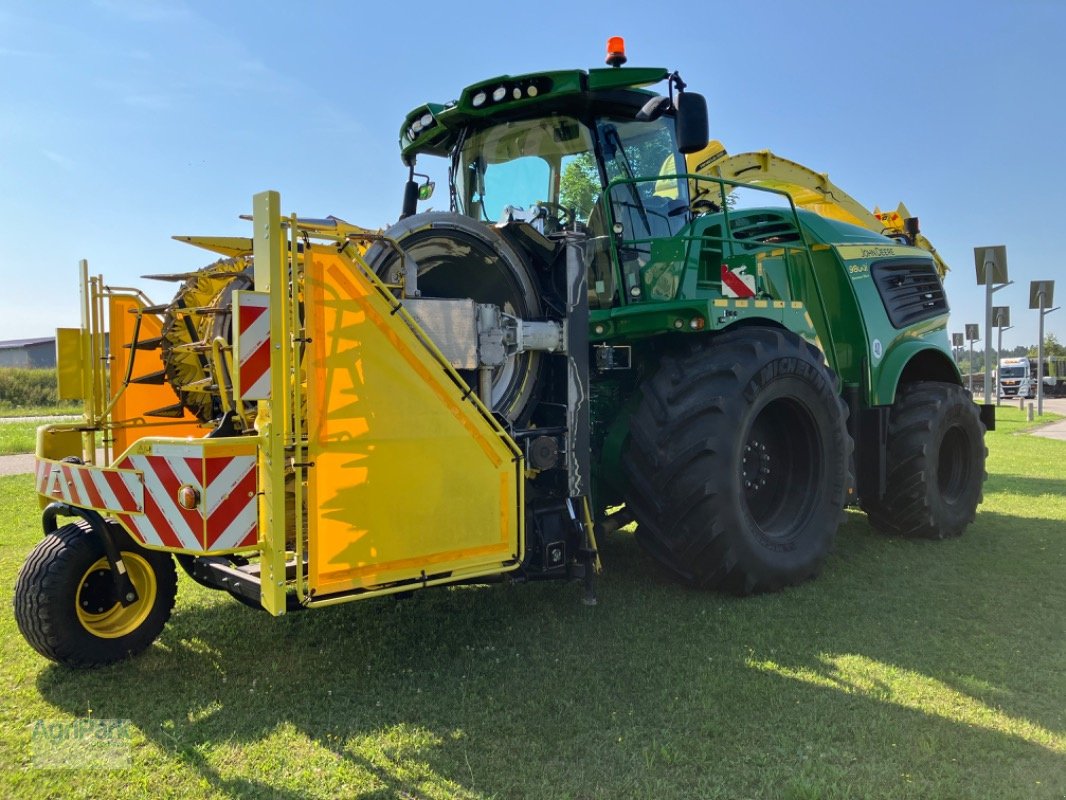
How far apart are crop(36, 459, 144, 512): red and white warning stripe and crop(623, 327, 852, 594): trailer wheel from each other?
2347 millimetres

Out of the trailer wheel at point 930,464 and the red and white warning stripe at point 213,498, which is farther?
the trailer wheel at point 930,464

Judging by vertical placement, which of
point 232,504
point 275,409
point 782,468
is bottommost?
point 782,468

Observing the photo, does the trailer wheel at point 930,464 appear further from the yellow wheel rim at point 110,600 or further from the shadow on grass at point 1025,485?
the yellow wheel rim at point 110,600

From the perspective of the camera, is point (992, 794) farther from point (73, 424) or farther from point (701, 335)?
point (73, 424)

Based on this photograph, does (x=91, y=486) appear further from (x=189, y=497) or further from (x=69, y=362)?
(x=69, y=362)

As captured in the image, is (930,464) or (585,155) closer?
(585,155)

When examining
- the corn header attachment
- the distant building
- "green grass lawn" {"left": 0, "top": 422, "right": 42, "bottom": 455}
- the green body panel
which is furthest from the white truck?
the distant building

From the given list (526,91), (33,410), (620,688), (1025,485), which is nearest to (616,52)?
(526,91)

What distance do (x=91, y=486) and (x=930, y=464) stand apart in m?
5.60

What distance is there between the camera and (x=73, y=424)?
439 centimetres

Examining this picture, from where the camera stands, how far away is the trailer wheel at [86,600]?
334cm

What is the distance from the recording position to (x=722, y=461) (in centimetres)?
411

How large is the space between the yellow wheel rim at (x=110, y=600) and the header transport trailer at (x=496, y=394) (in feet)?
0.03

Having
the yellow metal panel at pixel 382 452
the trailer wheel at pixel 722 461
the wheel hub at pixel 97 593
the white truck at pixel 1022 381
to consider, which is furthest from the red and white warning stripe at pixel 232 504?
the white truck at pixel 1022 381
